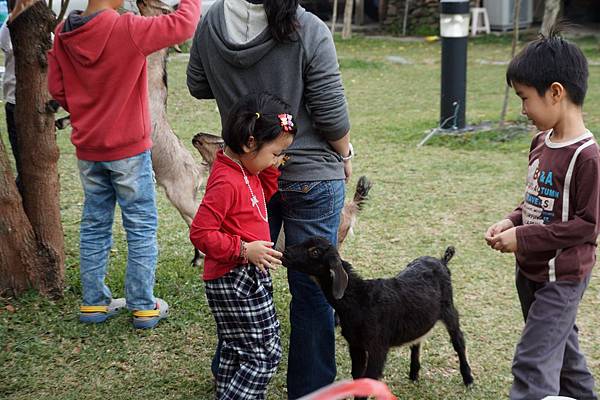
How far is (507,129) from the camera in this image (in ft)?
31.7

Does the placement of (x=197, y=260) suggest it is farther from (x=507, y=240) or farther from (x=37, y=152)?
(x=507, y=240)

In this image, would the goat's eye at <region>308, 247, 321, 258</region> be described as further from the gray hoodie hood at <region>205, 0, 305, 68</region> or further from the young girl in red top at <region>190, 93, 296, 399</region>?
the gray hoodie hood at <region>205, 0, 305, 68</region>

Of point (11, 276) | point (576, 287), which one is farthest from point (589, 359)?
point (11, 276)

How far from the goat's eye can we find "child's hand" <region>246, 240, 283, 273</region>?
252 mm

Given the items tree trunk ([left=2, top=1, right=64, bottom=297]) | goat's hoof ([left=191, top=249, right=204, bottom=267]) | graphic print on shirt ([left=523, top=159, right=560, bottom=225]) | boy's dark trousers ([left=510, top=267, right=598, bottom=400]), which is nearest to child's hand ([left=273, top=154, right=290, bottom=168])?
graphic print on shirt ([left=523, top=159, right=560, bottom=225])

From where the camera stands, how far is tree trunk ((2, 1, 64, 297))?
473cm

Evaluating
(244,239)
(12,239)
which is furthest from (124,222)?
(244,239)

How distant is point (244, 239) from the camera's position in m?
3.22

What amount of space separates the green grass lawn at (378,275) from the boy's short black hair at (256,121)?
4.73ft

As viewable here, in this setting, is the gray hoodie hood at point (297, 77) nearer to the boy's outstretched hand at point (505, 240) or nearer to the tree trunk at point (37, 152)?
the boy's outstretched hand at point (505, 240)

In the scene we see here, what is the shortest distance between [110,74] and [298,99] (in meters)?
1.27

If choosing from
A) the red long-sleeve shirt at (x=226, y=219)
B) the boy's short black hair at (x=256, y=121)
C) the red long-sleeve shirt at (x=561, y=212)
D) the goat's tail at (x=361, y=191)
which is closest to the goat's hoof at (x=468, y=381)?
the red long-sleeve shirt at (x=561, y=212)

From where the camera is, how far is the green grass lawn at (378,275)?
411 centimetres

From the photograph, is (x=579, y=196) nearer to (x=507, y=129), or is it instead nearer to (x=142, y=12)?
(x=142, y=12)
